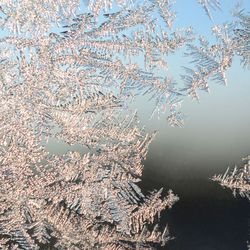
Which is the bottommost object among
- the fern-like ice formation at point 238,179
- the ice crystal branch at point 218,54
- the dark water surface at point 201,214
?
the dark water surface at point 201,214

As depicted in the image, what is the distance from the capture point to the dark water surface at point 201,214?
0.74 meters

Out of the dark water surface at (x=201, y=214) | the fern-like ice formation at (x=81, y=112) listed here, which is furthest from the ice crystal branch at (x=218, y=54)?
the dark water surface at (x=201, y=214)

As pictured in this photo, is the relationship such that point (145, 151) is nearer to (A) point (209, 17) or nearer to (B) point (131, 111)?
(B) point (131, 111)

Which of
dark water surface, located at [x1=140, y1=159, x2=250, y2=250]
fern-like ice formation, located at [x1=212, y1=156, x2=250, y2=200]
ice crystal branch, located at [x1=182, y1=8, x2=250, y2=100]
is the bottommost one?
dark water surface, located at [x1=140, y1=159, x2=250, y2=250]

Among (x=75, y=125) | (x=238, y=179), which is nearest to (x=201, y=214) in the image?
(x=238, y=179)

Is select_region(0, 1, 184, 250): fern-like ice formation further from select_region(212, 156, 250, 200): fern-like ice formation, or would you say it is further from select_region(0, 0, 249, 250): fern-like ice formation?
select_region(212, 156, 250, 200): fern-like ice formation

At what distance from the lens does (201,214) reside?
2.52 ft

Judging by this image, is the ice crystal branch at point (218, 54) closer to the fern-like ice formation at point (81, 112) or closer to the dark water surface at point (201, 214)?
the fern-like ice formation at point (81, 112)

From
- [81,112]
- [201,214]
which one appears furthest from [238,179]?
[81,112]

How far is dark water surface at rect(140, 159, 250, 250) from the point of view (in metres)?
0.74

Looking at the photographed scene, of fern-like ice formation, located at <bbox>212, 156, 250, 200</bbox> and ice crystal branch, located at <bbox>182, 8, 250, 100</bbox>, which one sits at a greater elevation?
ice crystal branch, located at <bbox>182, 8, 250, 100</bbox>

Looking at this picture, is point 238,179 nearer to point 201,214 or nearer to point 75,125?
point 201,214

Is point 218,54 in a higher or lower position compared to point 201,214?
higher

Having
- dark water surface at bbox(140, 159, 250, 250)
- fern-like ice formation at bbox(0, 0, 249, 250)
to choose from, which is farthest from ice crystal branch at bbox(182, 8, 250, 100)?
dark water surface at bbox(140, 159, 250, 250)
